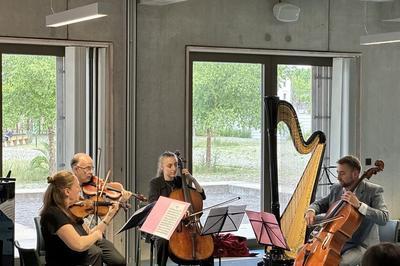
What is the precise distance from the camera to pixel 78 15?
6.00 metres

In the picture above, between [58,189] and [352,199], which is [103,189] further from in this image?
[352,199]

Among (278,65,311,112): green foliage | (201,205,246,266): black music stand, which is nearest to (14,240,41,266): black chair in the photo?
(201,205,246,266): black music stand

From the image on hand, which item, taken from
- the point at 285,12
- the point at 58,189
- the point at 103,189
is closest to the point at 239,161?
the point at 285,12

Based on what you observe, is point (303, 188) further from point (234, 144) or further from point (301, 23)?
point (301, 23)

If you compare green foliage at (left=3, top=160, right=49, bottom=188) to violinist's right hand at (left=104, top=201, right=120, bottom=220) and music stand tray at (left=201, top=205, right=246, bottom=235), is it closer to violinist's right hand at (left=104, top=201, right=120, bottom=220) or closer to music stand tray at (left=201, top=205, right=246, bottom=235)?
violinist's right hand at (left=104, top=201, right=120, bottom=220)

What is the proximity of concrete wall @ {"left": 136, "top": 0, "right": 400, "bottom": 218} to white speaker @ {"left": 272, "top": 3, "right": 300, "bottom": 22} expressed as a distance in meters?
0.12

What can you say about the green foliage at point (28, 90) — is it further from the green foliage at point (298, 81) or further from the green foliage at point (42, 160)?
the green foliage at point (298, 81)

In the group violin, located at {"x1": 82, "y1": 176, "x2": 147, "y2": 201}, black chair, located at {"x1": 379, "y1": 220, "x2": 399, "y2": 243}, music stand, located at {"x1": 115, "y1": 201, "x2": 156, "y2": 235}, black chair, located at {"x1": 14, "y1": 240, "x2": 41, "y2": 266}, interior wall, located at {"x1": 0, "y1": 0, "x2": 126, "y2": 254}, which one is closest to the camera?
black chair, located at {"x1": 14, "y1": 240, "x2": 41, "y2": 266}

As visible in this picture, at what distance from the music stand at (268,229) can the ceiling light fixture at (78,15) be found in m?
1.93

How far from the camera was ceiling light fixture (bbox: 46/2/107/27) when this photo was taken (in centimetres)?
562

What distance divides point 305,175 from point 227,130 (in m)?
2.41

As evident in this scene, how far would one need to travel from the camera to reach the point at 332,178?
8.84m

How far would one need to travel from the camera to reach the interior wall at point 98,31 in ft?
22.6

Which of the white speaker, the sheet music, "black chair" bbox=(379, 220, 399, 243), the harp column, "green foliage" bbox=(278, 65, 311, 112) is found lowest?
"black chair" bbox=(379, 220, 399, 243)
